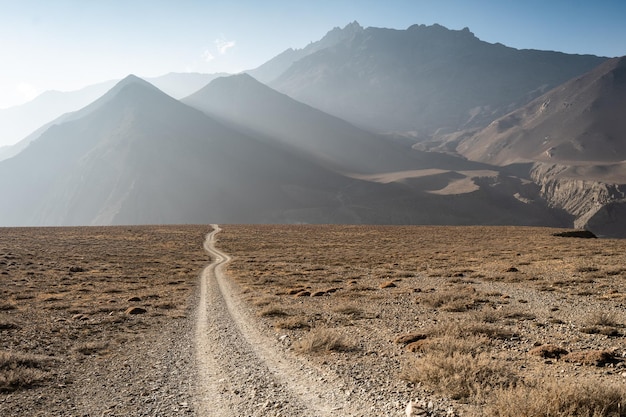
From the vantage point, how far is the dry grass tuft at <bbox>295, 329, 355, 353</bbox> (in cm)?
1042

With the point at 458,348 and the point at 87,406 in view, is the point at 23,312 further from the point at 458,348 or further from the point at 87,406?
the point at 458,348

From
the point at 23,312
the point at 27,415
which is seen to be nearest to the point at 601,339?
the point at 27,415

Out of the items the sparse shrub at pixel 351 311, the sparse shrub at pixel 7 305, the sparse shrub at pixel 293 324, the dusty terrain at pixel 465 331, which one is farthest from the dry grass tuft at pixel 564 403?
the sparse shrub at pixel 7 305

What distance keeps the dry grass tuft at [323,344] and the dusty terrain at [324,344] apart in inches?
1.7

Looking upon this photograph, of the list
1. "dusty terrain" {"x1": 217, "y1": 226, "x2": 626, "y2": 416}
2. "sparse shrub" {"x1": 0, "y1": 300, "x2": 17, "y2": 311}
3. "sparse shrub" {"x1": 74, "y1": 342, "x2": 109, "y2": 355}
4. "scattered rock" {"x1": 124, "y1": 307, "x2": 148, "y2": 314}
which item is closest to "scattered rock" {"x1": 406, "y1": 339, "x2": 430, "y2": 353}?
"dusty terrain" {"x1": 217, "y1": 226, "x2": 626, "y2": 416}

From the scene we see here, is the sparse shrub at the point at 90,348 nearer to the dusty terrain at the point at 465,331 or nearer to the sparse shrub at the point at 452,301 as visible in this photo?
the dusty terrain at the point at 465,331

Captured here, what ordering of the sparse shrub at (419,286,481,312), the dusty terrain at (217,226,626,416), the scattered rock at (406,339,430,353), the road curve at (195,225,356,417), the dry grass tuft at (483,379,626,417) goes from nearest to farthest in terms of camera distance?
the dry grass tuft at (483,379,626,417) < the dusty terrain at (217,226,626,416) < the road curve at (195,225,356,417) < the scattered rock at (406,339,430,353) < the sparse shrub at (419,286,481,312)

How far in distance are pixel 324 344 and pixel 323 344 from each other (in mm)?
29

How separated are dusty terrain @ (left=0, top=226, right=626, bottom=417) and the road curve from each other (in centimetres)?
5

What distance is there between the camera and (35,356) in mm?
10938

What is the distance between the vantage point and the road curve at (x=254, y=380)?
7051 mm

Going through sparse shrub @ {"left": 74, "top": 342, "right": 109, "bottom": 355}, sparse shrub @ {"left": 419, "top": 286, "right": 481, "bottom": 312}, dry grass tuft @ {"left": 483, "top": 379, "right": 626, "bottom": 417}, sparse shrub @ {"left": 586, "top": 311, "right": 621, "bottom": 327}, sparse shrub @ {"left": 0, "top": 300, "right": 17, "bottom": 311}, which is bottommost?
sparse shrub @ {"left": 0, "top": 300, "right": 17, "bottom": 311}

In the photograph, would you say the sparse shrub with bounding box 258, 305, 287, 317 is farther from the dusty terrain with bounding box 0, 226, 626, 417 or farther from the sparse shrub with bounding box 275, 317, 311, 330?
the sparse shrub with bounding box 275, 317, 311, 330

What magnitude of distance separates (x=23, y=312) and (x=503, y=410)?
810 inches
